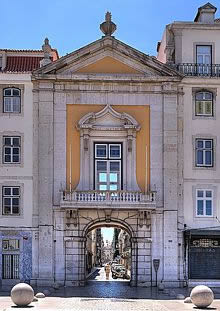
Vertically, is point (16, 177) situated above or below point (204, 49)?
below

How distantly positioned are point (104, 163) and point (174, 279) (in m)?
8.64

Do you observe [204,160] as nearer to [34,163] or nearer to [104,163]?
[104,163]

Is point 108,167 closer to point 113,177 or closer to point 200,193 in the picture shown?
point 113,177

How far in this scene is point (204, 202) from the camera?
157 feet

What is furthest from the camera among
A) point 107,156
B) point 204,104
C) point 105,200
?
point 204,104

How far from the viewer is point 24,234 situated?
4678 cm

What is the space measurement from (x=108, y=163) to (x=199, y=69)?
8953mm

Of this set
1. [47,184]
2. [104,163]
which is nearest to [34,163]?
[47,184]

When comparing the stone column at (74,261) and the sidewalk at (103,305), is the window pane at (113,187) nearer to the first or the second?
the stone column at (74,261)

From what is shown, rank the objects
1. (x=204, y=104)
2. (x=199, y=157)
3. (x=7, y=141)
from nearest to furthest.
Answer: (x=7, y=141)
(x=199, y=157)
(x=204, y=104)

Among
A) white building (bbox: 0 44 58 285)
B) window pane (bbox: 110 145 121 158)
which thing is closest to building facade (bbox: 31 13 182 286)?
window pane (bbox: 110 145 121 158)

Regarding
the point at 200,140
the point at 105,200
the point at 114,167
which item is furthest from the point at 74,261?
the point at 200,140

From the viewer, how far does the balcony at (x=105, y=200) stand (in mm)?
45938

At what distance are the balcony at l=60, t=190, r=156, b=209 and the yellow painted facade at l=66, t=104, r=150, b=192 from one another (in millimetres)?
1101
